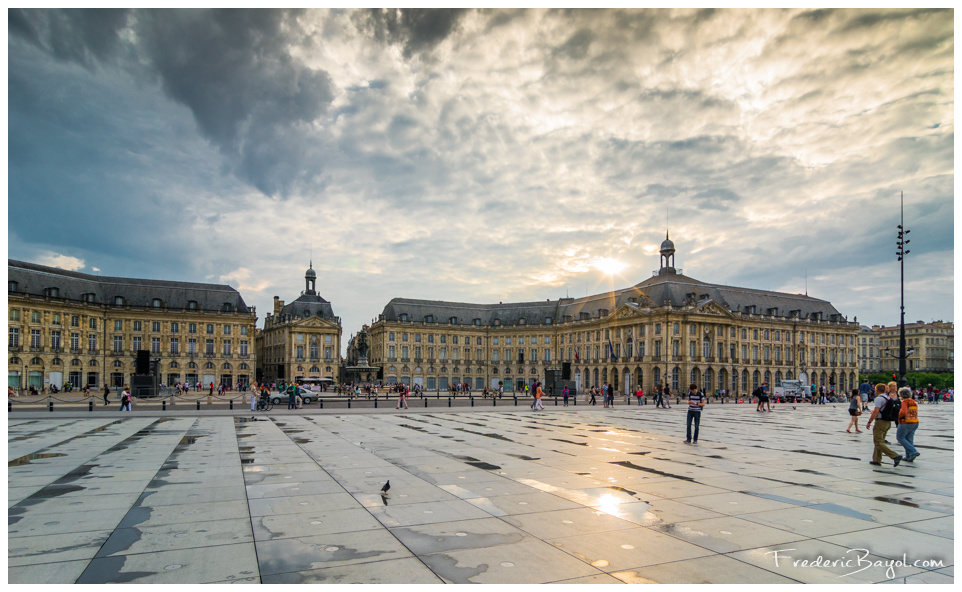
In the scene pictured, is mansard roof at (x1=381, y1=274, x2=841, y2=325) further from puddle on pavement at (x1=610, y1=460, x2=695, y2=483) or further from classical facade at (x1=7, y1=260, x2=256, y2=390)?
puddle on pavement at (x1=610, y1=460, x2=695, y2=483)

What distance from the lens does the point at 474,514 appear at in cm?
904

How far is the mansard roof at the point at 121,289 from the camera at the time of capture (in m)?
76.6

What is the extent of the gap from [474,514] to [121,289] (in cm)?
9678

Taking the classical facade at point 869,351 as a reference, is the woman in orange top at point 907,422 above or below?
above

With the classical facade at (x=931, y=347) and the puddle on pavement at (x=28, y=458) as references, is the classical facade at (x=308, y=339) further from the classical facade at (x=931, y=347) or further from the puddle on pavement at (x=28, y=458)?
the classical facade at (x=931, y=347)

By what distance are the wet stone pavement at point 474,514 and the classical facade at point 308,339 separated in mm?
91609

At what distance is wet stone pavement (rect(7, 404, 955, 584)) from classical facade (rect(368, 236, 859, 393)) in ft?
210

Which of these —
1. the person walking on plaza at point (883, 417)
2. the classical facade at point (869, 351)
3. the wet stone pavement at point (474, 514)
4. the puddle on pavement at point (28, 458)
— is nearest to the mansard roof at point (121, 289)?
the puddle on pavement at point (28, 458)

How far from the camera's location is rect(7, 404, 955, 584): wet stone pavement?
6.62 meters

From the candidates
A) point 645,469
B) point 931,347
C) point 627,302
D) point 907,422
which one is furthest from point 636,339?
point 931,347

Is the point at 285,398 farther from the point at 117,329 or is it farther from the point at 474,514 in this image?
the point at 117,329

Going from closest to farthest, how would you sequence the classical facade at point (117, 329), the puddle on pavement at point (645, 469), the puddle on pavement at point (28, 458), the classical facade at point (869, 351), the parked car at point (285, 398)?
the puddle on pavement at point (645, 469) → the puddle on pavement at point (28, 458) → the parked car at point (285, 398) → the classical facade at point (117, 329) → the classical facade at point (869, 351)
